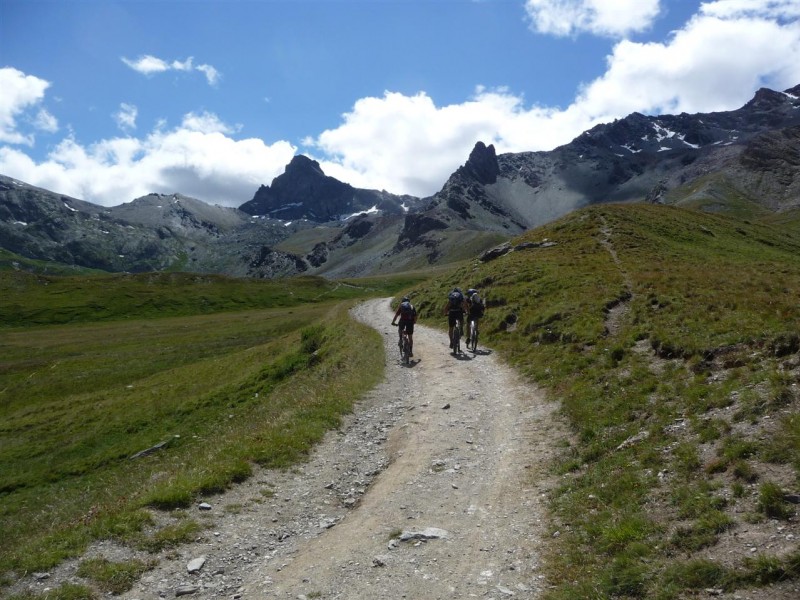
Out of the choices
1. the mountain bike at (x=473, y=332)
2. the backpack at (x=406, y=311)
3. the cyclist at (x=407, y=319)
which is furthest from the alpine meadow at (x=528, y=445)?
the backpack at (x=406, y=311)

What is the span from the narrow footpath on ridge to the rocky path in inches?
1.3

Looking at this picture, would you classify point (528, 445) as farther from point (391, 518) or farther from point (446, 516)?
point (391, 518)

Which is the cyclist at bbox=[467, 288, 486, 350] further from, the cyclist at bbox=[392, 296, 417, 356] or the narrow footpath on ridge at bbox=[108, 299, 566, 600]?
the narrow footpath on ridge at bbox=[108, 299, 566, 600]

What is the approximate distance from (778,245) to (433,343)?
6235cm

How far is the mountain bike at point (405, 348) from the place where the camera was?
29188 mm

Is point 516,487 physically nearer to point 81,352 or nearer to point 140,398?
point 140,398

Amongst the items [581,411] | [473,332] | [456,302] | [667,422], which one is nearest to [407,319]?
[456,302]

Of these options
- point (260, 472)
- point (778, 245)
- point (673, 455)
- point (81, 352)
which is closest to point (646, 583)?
point (673, 455)

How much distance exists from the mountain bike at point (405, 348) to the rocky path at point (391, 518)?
9.36 meters

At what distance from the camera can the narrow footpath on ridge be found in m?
9.25

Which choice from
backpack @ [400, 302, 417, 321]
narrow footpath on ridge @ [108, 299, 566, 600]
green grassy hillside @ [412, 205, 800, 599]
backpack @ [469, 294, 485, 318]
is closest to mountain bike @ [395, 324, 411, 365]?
backpack @ [400, 302, 417, 321]

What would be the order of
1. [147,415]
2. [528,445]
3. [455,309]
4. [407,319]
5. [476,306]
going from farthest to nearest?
[147,415]
[476,306]
[455,309]
[407,319]
[528,445]

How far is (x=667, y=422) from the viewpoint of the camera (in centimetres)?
1340

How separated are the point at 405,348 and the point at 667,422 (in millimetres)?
17583
